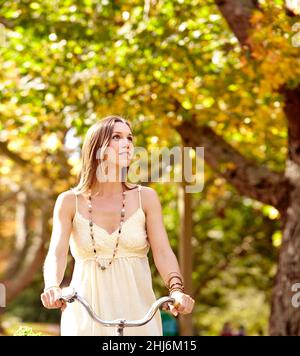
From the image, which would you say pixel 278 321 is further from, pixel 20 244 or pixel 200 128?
pixel 20 244

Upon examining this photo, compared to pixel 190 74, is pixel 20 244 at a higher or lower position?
lower

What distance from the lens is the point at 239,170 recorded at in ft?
40.8

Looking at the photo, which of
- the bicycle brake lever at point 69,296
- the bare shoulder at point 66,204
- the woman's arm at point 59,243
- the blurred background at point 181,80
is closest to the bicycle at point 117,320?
the bicycle brake lever at point 69,296

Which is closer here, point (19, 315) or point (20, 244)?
point (20, 244)

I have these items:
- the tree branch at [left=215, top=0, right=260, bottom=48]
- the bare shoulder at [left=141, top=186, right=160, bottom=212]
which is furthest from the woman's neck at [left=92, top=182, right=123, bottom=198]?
the tree branch at [left=215, top=0, right=260, bottom=48]

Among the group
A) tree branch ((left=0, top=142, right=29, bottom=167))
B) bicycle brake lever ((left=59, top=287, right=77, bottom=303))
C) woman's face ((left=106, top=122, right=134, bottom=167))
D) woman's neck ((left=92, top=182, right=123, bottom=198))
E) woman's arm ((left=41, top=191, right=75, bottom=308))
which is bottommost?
bicycle brake lever ((left=59, top=287, right=77, bottom=303))

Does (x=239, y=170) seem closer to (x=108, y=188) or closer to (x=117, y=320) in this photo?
(x=108, y=188)

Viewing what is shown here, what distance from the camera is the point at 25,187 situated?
872 inches

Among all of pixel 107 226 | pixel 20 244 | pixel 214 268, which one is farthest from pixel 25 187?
pixel 107 226

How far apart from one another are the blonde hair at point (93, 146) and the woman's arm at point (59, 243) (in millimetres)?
97

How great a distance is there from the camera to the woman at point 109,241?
194 inches

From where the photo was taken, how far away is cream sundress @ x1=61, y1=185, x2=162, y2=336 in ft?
16.1

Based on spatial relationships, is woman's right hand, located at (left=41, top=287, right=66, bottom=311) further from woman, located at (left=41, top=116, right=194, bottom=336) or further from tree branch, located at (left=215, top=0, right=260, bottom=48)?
tree branch, located at (left=215, top=0, right=260, bottom=48)
